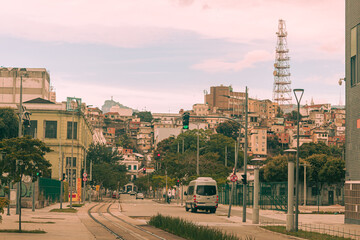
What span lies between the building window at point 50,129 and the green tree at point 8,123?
20439 mm

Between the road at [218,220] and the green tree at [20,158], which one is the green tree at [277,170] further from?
the green tree at [20,158]

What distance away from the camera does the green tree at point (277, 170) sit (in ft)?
331

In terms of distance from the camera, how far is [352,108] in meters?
37.4

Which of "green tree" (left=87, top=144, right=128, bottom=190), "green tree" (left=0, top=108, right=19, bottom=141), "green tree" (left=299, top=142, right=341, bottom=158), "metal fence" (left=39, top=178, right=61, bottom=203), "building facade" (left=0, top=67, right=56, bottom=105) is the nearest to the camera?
"metal fence" (left=39, top=178, right=61, bottom=203)

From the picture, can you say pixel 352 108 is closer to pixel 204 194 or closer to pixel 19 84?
pixel 204 194

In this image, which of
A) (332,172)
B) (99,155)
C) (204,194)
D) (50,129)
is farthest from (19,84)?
(204,194)

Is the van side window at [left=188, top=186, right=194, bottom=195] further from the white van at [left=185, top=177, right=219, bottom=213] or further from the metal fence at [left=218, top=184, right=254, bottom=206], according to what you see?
the metal fence at [left=218, top=184, right=254, bottom=206]

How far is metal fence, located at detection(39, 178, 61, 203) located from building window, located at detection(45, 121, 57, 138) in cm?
1950

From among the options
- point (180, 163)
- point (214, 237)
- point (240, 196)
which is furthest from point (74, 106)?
point (214, 237)

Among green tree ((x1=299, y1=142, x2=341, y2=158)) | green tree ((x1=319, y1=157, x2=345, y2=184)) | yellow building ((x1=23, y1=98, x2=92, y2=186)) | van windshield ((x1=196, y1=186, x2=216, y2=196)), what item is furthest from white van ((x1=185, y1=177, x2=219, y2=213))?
green tree ((x1=299, y1=142, x2=341, y2=158))

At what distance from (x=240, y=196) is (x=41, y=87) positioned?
2417 inches

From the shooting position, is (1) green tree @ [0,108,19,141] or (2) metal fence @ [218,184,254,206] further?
(1) green tree @ [0,108,19,141]

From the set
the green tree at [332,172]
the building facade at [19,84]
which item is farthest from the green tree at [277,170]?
the building facade at [19,84]

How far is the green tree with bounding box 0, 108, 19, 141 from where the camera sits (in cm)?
6869
